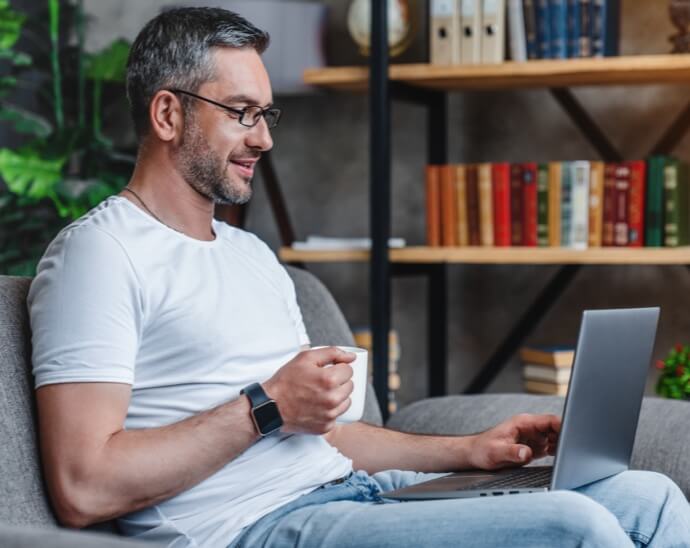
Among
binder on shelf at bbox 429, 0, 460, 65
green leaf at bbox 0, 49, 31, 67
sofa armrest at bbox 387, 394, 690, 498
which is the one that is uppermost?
binder on shelf at bbox 429, 0, 460, 65

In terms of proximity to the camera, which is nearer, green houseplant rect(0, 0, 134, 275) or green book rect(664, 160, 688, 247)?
green book rect(664, 160, 688, 247)

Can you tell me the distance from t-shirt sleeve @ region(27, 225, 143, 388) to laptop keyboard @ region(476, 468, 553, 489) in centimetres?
47

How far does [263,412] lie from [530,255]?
1.51m

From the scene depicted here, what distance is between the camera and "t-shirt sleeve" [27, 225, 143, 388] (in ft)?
4.00

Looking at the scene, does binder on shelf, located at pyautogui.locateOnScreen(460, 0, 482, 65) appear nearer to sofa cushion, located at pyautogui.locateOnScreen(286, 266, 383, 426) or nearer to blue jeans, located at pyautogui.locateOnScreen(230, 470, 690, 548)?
sofa cushion, located at pyautogui.locateOnScreen(286, 266, 383, 426)

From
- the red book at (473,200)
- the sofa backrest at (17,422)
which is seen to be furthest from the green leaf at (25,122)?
the sofa backrest at (17,422)

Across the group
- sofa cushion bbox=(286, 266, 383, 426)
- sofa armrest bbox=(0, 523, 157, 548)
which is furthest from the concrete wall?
sofa armrest bbox=(0, 523, 157, 548)

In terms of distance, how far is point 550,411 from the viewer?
1.90m

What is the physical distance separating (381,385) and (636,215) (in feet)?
2.38

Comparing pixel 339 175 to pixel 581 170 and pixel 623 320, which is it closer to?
pixel 581 170

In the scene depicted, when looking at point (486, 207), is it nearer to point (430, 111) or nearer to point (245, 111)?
point (430, 111)

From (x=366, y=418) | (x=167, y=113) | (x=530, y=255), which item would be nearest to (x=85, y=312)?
(x=167, y=113)

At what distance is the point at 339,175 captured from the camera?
3287 mm

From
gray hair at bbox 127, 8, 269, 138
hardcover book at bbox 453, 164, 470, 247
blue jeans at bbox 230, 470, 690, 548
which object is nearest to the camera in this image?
blue jeans at bbox 230, 470, 690, 548
